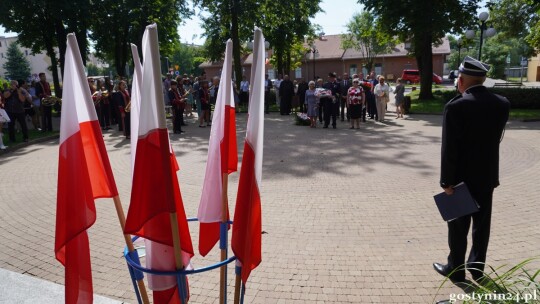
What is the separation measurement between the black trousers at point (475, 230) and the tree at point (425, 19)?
19.4m

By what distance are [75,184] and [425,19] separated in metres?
21.9

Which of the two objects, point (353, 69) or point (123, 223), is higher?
point (353, 69)

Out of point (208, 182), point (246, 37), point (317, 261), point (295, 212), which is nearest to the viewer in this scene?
point (208, 182)

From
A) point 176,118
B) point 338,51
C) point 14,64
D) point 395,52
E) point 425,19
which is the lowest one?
point 176,118

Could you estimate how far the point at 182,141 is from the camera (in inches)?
496

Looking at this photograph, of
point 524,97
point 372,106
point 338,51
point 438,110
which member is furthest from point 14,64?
point 524,97

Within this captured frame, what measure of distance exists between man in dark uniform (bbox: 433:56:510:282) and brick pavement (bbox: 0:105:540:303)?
0.97 m

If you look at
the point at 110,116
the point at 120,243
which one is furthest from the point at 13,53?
the point at 120,243

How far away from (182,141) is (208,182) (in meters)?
10.5

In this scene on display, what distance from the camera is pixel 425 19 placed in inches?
802

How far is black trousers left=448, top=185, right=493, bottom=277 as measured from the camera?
3.53 meters

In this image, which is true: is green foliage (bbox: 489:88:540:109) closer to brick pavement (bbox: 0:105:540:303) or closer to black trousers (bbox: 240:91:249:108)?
brick pavement (bbox: 0:105:540:303)

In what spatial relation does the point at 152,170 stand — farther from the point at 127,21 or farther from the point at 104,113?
the point at 127,21

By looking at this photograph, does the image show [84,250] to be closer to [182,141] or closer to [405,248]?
[405,248]
